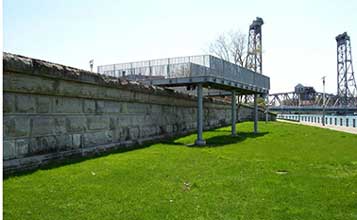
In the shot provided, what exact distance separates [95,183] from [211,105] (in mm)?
17037

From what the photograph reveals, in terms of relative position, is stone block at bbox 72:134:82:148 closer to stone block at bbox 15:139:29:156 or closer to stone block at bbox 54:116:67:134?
stone block at bbox 54:116:67:134

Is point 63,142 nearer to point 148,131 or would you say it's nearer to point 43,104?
point 43,104

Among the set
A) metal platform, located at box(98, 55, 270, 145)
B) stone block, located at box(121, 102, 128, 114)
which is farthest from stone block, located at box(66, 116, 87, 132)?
metal platform, located at box(98, 55, 270, 145)

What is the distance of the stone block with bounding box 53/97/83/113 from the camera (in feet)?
27.7

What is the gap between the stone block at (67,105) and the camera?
8453 mm

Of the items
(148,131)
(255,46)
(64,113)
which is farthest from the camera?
(255,46)

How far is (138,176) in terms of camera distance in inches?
280

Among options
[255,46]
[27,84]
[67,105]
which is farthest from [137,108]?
[255,46]

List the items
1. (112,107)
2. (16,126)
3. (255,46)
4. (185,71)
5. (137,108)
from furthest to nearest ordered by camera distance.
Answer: (255,46) → (185,71) → (137,108) → (112,107) → (16,126)

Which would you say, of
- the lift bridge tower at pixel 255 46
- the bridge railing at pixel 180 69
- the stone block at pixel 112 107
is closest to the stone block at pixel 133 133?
the stone block at pixel 112 107

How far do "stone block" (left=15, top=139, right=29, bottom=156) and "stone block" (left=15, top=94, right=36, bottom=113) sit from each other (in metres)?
0.60

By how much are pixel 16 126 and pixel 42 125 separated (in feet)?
2.50

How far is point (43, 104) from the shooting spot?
8.00 meters

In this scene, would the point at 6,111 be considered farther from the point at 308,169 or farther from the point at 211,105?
the point at 211,105
